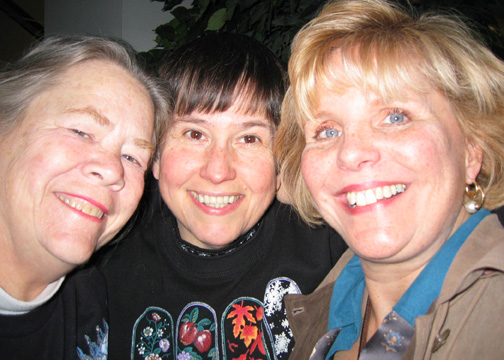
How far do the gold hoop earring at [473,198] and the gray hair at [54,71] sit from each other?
4.53ft

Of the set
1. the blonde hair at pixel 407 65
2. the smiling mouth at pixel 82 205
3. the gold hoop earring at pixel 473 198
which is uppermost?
the blonde hair at pixel 407 65

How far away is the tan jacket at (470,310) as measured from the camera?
1.09 m

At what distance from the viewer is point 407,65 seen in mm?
1317

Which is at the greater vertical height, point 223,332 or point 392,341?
point 392,341

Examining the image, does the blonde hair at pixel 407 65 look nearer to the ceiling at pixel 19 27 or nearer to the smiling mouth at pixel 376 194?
the smiling mouth at pixel 376 194

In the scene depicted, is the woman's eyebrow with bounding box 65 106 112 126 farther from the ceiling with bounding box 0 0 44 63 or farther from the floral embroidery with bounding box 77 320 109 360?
the ceiling with bounding box 0 0 44 63

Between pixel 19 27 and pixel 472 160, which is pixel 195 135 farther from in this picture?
pixel 19 27

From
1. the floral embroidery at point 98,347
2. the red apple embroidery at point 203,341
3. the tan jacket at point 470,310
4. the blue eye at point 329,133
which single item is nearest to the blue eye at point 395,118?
the blue eye at point 329,133

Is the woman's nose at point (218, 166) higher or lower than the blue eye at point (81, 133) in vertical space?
lower

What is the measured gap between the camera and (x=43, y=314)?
1604 millimetres

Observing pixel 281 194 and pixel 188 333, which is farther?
pixel 281 194

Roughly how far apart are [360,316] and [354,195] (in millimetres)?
658

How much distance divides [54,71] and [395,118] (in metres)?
1.39

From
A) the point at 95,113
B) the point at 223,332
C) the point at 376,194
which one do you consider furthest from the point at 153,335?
the point at 376,194
